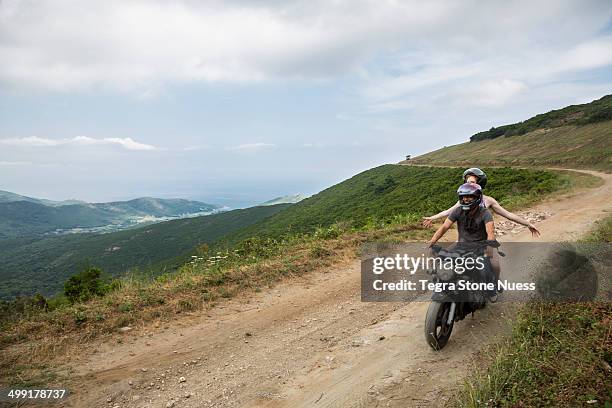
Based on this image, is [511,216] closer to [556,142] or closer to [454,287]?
[454,287]

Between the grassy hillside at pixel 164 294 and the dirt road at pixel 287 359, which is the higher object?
the grassy hillside at pixel 164 294

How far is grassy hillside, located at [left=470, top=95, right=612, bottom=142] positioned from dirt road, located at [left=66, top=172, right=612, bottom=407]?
6709 cm

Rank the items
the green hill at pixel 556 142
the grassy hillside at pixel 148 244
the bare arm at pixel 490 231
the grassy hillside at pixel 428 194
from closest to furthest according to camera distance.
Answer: the bare arm at pixel 490 231 → the grassy hillside at pixel 428 194 → the green hill at pixel 556 142 → the grassy hillside at pixel 148 244

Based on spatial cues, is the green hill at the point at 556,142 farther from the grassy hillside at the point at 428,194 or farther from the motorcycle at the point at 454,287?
the motorcycle at the point at 454,287

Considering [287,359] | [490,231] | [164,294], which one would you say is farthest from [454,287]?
[164,294]

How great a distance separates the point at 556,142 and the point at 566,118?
16.9 metres

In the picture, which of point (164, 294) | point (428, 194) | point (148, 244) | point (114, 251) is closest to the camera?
point (164, 294)

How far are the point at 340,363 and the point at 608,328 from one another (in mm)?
3199

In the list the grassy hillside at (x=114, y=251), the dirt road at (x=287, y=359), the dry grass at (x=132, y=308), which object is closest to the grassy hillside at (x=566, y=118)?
the dry grass at (x=132, y=308)

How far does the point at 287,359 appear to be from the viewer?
5398 millimetres

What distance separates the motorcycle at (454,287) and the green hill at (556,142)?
36.6 metres

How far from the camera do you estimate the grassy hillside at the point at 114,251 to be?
11169cm

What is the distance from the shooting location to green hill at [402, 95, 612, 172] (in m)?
42.0

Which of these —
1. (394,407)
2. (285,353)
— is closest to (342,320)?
(285,353)
